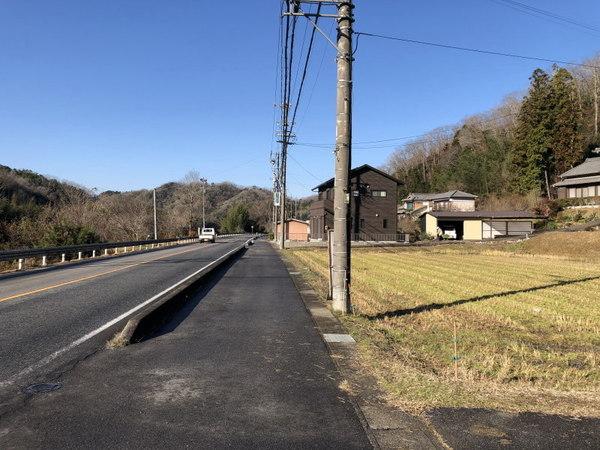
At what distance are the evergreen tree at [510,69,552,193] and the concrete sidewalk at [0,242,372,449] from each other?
64.2 meters

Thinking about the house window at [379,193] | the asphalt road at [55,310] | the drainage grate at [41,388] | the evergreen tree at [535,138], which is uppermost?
the evergreen tree at [535,138]

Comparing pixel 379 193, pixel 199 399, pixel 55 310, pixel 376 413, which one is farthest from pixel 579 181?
pixel 199 399

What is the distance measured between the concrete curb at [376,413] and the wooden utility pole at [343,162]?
196 cm

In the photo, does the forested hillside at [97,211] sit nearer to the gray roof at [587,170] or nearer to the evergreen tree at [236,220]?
the evergreen tree at [236,220]

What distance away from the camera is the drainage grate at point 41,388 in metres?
4.81

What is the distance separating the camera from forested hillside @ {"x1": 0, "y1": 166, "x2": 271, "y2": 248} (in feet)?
112

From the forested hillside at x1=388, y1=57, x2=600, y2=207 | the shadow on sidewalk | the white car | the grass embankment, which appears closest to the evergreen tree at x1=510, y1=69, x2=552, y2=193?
the forested hillside at x1=388, y1=57, x2=600, y2=207

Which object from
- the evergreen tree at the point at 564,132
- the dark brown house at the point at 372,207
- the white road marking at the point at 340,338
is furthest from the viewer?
the evergreen tree at the point at 564,132

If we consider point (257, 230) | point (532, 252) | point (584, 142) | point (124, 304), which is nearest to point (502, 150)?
point (584, 142)

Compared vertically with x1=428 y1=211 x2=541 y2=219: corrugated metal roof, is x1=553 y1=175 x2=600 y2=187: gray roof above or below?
above

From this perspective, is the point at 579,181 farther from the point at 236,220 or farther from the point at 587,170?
the point at 236,220

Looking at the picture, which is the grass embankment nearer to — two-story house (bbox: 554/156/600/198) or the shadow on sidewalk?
the shadow on sidewalk

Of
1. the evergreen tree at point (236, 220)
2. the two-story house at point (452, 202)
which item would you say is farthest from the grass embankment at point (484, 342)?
the evergreen tree at point (236, 220)

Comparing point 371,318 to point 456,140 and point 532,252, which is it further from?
point 456,140
